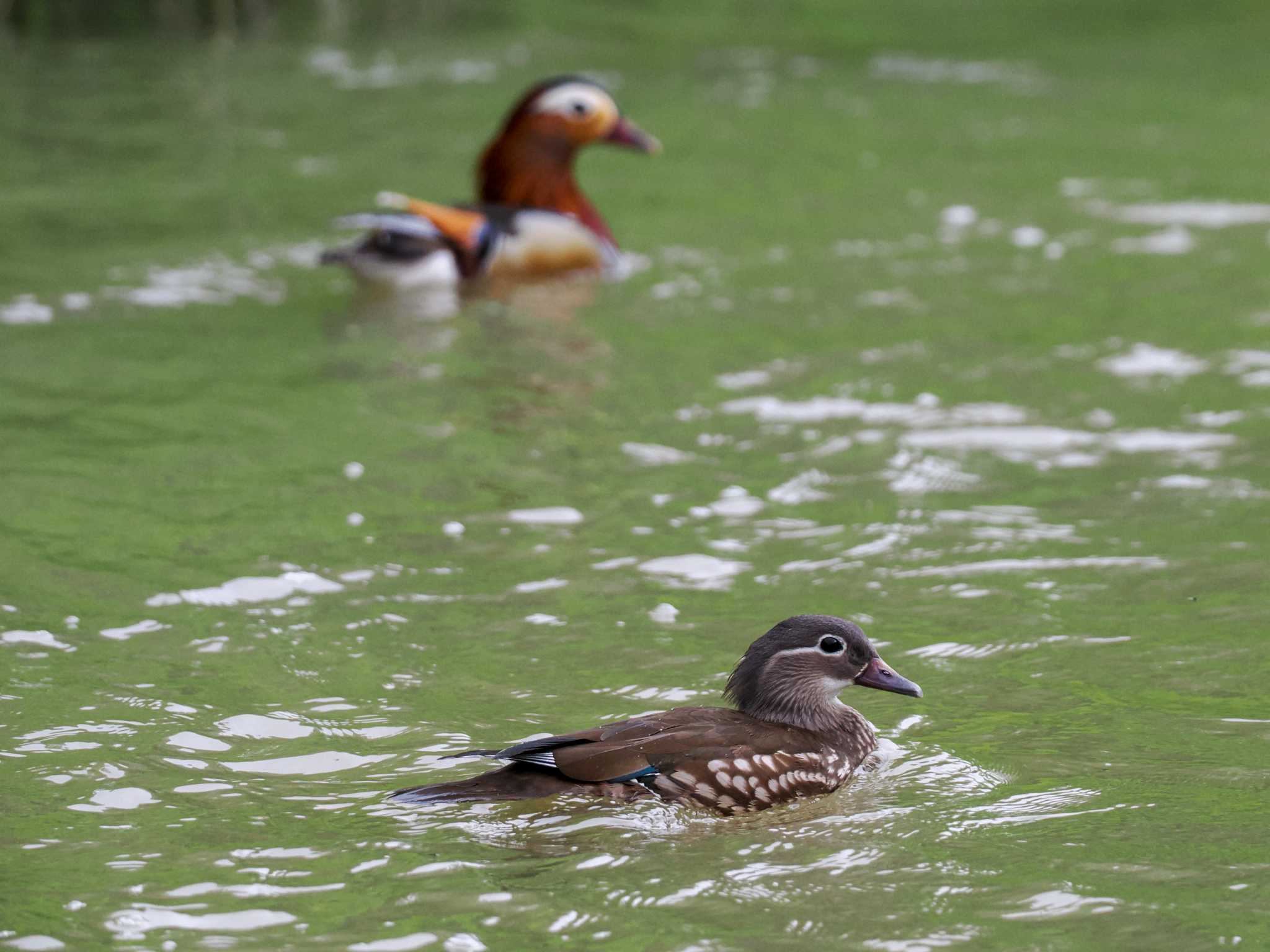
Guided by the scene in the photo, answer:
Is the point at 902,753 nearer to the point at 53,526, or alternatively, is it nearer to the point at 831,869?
the point at 831,869

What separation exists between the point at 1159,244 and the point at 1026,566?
785 cm

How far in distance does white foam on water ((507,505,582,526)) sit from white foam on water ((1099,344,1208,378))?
4364 millimetres

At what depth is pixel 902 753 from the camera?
7.04m

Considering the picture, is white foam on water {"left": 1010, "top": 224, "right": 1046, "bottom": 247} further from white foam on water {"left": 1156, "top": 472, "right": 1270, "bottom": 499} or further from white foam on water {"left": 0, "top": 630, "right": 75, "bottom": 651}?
white foam on water {"left": 0, "top": 630, "right": 75, "bottom": 651}

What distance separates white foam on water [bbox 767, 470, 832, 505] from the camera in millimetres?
10023

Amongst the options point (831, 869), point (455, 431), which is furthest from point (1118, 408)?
point (831, 869)

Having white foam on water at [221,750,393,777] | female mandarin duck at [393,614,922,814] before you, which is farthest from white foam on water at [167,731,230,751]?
female mandarin duck at [393,614,922,814]

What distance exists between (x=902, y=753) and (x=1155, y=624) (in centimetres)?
176

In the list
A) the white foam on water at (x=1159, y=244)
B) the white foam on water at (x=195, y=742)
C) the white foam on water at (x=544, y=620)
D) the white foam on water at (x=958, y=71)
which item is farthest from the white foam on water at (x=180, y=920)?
the white foam on water at (x=958, y=71)

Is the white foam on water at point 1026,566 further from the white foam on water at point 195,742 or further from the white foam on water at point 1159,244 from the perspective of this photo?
the white foam on water at point 1159,244

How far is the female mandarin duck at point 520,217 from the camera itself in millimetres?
14539

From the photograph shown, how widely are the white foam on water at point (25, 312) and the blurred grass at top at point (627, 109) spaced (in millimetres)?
318

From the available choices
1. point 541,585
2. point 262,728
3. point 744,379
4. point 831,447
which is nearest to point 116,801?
point 262,728

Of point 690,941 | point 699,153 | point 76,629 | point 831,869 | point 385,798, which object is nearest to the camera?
point 690,941
